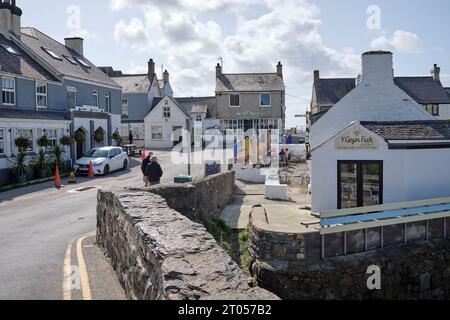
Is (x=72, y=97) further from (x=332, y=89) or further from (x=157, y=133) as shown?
(x=332, y=89)

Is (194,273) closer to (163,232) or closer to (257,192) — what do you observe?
(163,232)

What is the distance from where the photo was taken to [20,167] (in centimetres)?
2489

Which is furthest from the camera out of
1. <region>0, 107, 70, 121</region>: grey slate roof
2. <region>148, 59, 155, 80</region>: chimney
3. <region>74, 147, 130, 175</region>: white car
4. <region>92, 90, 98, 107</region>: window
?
<region>148, 59, 155, 80</region>: chimney

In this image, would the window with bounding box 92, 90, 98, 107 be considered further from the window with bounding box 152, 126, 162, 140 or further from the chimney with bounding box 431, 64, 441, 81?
the chimney with bounding box 431, 64, 441, 81

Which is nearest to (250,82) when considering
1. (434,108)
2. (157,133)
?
Answer: (157,133)

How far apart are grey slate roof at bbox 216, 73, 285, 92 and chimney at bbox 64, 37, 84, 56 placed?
20.0 meters

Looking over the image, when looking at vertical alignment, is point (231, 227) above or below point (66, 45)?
below

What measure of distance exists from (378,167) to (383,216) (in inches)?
136

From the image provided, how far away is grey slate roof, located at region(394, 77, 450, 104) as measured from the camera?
57.8 meters

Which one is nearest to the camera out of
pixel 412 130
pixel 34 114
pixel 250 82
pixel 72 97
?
pixel 412 130

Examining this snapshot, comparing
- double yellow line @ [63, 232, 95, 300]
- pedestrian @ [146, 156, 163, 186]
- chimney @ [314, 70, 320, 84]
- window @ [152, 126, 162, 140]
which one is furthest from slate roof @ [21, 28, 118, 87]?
A: chimney @ [314, 70, 320, 84]

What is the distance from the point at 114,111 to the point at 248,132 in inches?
749

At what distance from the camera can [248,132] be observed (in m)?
54.6

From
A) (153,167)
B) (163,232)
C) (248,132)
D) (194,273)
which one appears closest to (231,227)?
(153,167)
